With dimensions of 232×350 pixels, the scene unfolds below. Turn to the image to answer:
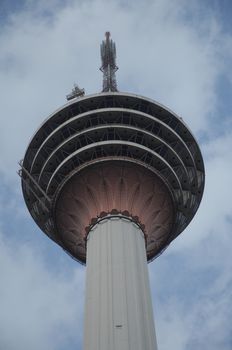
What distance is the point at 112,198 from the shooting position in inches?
1515

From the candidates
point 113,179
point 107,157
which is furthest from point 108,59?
point 113,179

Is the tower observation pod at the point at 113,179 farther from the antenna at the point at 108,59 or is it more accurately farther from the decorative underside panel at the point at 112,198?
the antenna at the point at 108,59

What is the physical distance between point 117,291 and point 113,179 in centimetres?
949

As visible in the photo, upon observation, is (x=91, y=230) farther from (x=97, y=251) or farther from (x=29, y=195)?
(x=29, y=195)

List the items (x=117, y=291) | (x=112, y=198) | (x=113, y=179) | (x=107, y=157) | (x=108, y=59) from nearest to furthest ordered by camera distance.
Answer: (x=117, y=291), (x=112, y=198), (x=113, y=179), (x=107, y=157), (x=108, y=59)

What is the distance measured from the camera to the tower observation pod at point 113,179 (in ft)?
122

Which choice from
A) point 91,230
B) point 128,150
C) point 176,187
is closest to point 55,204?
point 91,230

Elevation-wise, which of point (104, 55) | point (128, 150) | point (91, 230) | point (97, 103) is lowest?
point (91, 230)

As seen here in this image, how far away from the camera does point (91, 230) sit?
123ft

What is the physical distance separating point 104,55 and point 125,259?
26.8 m

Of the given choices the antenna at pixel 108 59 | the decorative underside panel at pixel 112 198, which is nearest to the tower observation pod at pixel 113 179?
the decorative underside panel at pixel 112 198

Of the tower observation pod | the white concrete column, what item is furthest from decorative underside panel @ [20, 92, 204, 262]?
the white concrete column

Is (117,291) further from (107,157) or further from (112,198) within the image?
(107,157)

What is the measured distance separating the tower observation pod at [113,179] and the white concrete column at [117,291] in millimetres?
99
